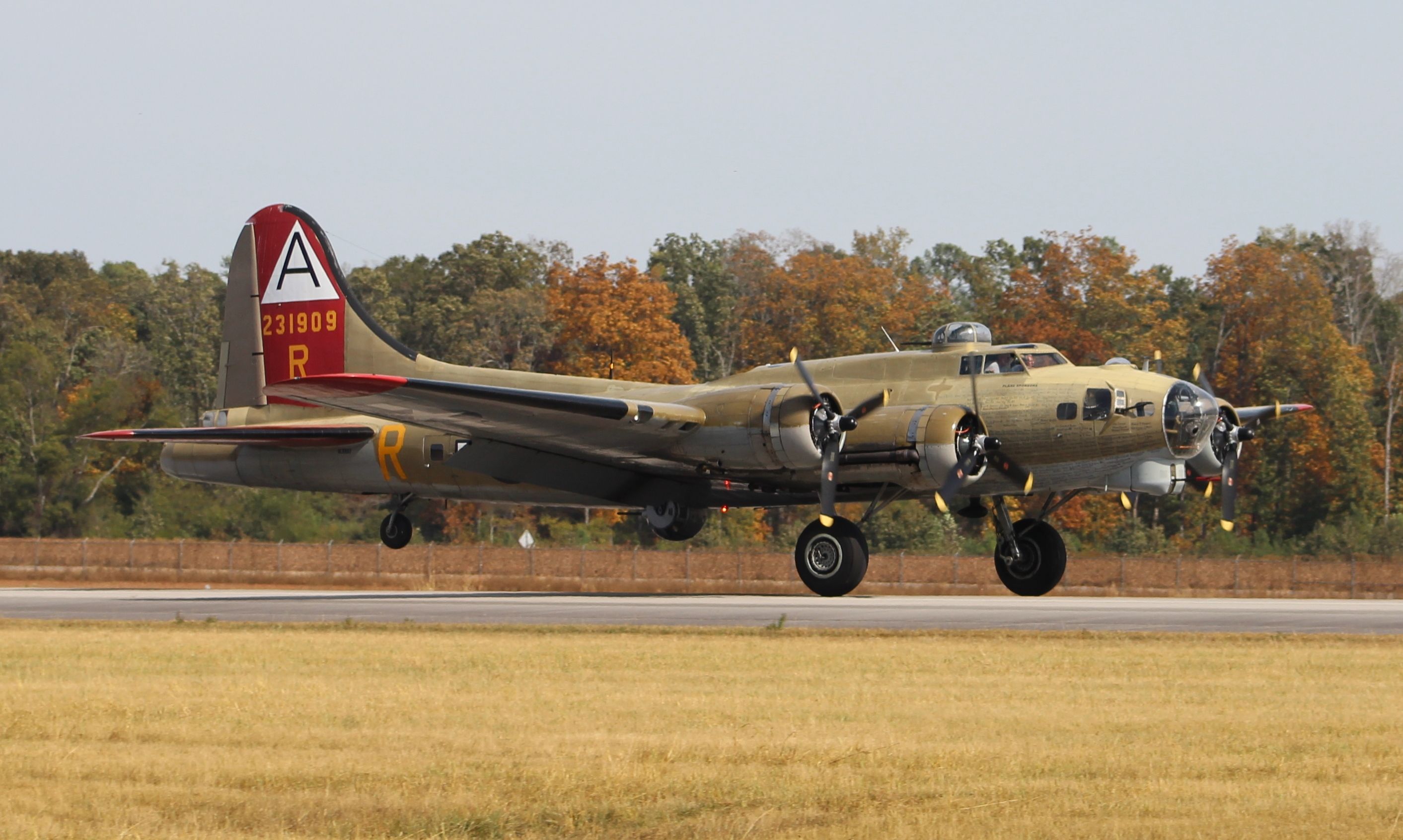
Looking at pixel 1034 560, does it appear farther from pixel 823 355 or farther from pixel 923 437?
pixel 823 355

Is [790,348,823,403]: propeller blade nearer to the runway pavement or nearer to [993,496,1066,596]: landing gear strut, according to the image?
the runway pavement

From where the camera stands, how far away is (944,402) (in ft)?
104

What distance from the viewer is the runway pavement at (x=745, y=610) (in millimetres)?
26141

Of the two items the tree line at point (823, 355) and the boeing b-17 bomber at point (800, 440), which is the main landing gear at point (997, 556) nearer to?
the boeing b-17 bomber at point (800, 440)

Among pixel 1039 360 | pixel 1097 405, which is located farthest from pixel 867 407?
pixel 1097 405

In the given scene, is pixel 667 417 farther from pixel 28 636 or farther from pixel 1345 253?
pixel 1345 253

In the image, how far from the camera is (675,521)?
34844 mm

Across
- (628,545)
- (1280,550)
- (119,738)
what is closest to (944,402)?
(119,738)

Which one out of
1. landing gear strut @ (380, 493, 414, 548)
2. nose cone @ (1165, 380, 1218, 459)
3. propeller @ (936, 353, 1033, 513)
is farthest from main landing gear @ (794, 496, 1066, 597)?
landing gear strut @ (380, 493, 414, 548)

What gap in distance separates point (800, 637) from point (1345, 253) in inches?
2897

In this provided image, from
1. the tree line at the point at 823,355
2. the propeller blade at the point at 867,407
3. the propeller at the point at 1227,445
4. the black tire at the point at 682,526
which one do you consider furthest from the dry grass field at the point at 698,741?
the tree line at the point at 823,355

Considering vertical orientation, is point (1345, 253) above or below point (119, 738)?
above

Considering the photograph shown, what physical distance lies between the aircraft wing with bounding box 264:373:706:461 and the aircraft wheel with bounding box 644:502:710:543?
1957 mm

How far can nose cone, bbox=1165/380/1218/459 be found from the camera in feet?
98.9
